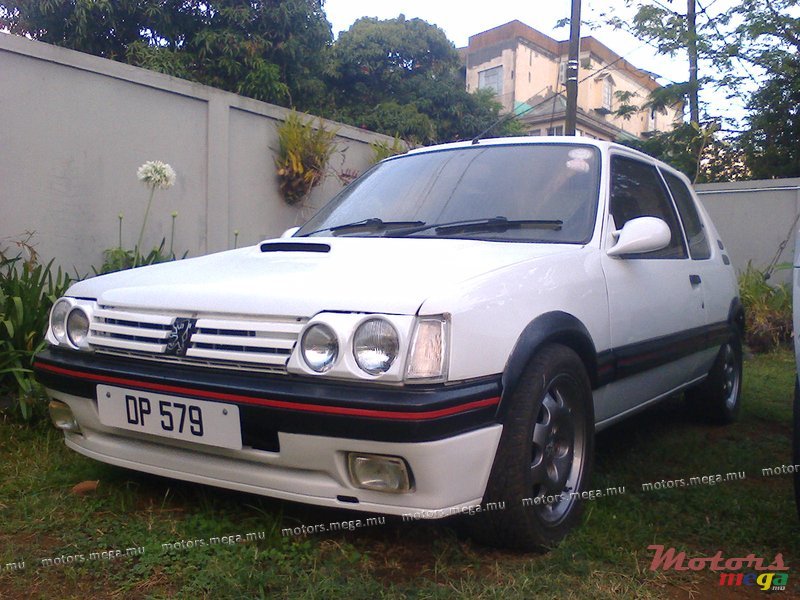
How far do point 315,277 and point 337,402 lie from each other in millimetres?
495

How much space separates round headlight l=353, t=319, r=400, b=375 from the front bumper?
0.22 ft

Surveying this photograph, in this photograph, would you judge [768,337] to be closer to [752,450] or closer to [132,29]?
[752,450]

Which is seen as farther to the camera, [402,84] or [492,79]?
[492,79]

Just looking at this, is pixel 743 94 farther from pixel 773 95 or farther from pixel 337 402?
pixel 337 402

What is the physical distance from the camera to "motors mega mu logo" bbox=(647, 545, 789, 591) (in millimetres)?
2465

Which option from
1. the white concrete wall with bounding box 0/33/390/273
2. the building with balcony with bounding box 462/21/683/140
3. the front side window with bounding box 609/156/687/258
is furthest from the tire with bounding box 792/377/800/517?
the building with balcony with bounding box 462/21/683/140

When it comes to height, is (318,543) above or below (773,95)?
below

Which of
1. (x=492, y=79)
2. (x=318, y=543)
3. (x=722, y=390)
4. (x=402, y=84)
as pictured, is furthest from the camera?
(x=492, y=79)

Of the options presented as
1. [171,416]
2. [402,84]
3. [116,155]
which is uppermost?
[402,84]

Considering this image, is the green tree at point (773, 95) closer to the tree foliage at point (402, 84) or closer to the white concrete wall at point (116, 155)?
the tree foliage at point (402, 84)

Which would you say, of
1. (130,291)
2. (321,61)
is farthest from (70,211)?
(321,61)

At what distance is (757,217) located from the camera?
9.59m

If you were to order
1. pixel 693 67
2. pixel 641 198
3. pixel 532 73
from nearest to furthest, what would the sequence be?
1. pixel 641 198
2. pixel 693 67
3. pixel 532 73

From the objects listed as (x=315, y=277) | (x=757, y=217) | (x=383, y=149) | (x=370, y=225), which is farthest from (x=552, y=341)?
(x=757, y=217)
